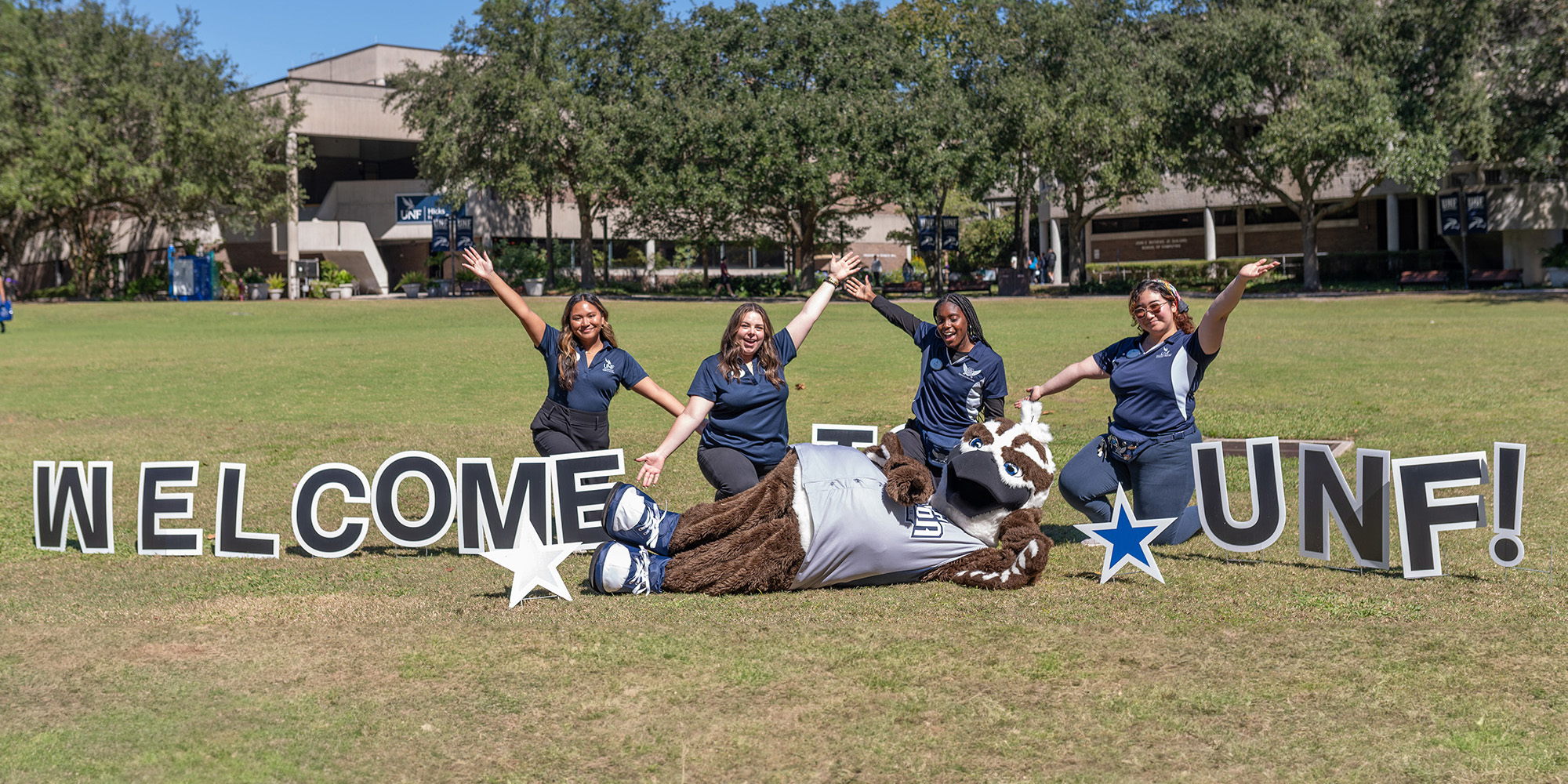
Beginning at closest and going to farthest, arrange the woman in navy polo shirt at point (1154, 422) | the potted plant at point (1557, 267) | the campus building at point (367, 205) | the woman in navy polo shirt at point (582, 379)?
1. the woman in navy polo shirt at point (1154, 422)
2. the woman in navy polo shirt at point (582, 379)
3. the potted plant at point (1557, 267)
4. the campus building at point (367, 205)

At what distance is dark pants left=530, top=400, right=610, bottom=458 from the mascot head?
2584 mm

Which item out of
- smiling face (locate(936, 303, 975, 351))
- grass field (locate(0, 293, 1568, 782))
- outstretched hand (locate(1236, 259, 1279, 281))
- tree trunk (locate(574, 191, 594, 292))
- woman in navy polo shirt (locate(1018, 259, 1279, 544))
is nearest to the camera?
grass field (locate(0, 293, 1568, 782))

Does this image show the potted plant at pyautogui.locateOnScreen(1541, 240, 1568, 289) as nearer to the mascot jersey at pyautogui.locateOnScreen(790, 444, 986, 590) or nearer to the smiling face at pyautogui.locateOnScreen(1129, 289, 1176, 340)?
the smiling face at pyautogui.locateOnScreen(1129, 289, 1176, 340)

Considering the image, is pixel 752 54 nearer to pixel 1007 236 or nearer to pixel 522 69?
pixel 522 69

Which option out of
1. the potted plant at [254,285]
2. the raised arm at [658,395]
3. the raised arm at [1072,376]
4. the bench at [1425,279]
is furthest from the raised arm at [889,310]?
the potted plant at [254,285]

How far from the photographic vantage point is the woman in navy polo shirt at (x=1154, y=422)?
7.68 m

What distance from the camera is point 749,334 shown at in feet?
25.4

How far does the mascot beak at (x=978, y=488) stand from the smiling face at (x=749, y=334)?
1418 mm

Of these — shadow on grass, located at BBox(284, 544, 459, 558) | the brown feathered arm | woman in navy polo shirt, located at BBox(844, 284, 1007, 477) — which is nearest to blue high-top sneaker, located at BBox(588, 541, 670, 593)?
the brown feathered arm

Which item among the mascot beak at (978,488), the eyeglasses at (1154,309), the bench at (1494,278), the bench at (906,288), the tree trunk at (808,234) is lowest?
the mascot beak at (978,488)

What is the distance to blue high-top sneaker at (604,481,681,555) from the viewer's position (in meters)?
6.89

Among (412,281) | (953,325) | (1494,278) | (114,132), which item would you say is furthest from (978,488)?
(412,281)

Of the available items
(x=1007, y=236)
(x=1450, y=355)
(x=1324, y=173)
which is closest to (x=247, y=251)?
(x=1007, y=236)

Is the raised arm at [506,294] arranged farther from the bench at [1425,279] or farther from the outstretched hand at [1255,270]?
the bench at [1425,279]
